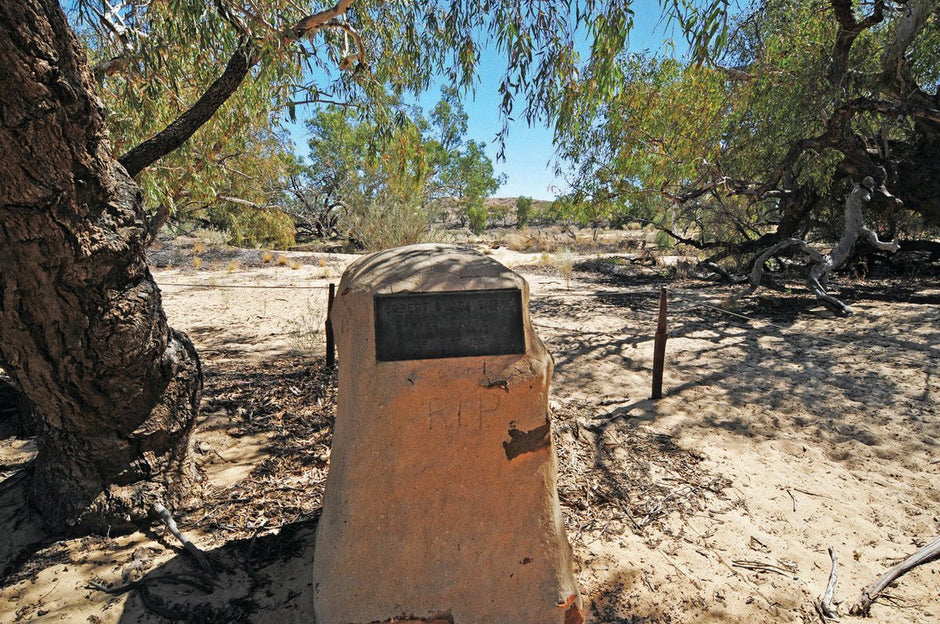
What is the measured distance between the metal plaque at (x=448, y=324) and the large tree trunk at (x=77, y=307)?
1.43 metres

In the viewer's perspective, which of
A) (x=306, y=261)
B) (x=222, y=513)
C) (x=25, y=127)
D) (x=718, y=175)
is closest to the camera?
(x=25, y=127)

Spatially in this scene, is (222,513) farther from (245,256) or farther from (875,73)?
(245,256)

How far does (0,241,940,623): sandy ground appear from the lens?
7.44ft

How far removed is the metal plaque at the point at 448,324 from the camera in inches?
77.7

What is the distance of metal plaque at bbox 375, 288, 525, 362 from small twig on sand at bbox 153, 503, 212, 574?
4.71 ft

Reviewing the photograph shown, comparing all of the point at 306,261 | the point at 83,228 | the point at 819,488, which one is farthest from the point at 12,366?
the point at 306,261

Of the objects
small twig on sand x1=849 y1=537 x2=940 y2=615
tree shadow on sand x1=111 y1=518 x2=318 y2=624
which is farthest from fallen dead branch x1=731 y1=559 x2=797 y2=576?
tree shadow on sand x1=111 y1=518 x2=318 y2=624

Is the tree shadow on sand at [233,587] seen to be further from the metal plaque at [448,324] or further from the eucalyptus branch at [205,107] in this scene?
the eucalyptus branch at [205,107]

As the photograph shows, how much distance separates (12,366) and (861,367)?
6812 millimetres

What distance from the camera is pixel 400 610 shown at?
1990 mm

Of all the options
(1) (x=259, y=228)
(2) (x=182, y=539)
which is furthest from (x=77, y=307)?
(1) (x=259, y=228)

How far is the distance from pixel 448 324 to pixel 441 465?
58 cm

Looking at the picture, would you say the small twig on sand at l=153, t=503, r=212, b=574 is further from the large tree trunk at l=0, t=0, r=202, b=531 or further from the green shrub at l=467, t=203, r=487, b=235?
the green shrub at l=467, t=203, r=487, b=235

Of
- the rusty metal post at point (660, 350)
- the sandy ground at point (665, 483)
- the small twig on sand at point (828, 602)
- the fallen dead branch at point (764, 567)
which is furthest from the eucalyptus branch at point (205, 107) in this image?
the small twig on sand at point (828, 602)
